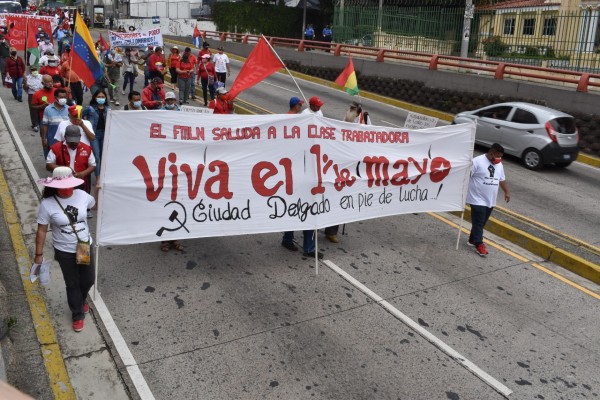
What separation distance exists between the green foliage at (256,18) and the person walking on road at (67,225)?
43.4 meters

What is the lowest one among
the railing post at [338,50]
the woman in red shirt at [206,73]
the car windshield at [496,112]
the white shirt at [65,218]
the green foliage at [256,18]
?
the white shirt at [65,218]

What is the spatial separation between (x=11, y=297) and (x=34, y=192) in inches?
143

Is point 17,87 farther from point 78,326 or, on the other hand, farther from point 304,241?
point 78,326

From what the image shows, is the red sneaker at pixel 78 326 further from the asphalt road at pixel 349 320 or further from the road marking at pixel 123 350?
the asphalt road at pixel 349 320

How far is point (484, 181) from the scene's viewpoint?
8414mm

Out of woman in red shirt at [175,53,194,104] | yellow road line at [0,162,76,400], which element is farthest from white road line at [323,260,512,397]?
woman in red shirt at [175,53,194,104]

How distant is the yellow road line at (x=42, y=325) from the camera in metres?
5.01

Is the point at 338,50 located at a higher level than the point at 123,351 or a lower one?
higher

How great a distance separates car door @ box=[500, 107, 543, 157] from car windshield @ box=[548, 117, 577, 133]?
343 mm

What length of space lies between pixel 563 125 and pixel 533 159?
1072 mm

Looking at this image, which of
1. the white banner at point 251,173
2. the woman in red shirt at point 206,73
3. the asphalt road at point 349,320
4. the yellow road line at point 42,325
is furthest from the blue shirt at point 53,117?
the woman in red shirt at point 206,73

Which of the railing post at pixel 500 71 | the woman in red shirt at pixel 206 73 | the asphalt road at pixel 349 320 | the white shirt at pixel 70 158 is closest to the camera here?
the asphalt road at pixel 349 320

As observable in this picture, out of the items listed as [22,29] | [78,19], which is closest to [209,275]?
[78,19]

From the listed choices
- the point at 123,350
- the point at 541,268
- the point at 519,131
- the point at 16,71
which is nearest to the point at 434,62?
the point at 519,131
